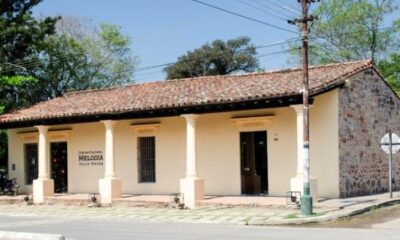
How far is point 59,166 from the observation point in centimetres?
2833

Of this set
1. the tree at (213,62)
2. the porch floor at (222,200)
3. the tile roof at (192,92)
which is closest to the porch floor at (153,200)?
the porch floor at (222,200)

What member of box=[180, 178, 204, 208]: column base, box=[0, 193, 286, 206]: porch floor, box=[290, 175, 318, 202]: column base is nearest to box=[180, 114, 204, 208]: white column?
box=[180, 178, 204, 208]: column base

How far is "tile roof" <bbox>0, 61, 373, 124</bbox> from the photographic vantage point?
20.8m

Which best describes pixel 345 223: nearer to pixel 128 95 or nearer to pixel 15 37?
pixel 128 95

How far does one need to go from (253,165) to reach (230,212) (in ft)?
14.6

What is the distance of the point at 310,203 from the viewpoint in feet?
55.7

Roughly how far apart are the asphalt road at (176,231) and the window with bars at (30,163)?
35.2 feet

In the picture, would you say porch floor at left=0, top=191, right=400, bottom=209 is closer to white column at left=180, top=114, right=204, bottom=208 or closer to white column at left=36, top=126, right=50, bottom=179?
white column at left=180, top=114, right=204, bottom=208

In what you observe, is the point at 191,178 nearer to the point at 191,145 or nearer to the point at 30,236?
the point at 191,145

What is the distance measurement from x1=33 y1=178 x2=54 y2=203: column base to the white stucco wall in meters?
1.68

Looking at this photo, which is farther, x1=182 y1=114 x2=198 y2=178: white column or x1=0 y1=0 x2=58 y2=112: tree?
x1=0 y1=0 x2=58 y2=112: tree

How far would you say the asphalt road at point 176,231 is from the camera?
43.8 ft

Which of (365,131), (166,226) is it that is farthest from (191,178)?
(365,131)

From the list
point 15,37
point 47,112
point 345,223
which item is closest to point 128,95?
point 47,112
